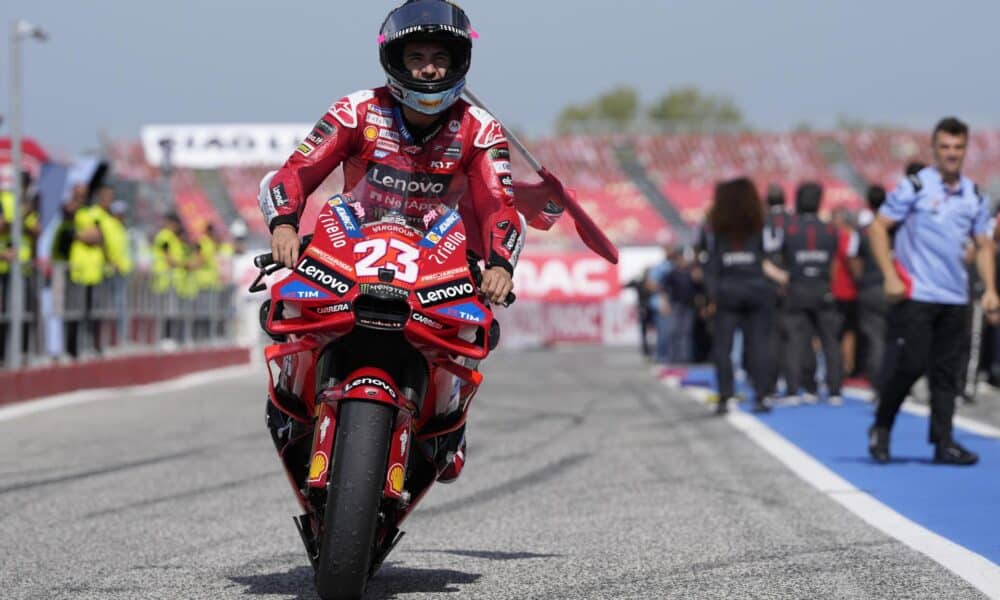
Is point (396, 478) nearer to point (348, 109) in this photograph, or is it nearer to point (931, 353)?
point (348, 109)

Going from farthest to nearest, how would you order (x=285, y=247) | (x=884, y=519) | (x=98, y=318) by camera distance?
(x=98, y=318) < (x=884, y=519) < (x=285, y=247)

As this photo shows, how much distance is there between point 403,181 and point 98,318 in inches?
510

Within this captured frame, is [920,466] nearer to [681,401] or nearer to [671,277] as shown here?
[681,401]

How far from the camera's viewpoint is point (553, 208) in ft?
19.5

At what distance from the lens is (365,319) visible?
4.75m

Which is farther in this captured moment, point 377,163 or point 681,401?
point 681,401

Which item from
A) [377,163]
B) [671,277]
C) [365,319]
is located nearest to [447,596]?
[365,319]

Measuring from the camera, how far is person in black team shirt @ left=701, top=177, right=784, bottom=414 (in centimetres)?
1416

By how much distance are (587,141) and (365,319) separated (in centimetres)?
5325

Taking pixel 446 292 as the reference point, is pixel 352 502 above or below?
below

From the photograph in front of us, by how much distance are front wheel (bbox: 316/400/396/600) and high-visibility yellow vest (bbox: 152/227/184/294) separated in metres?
16.5

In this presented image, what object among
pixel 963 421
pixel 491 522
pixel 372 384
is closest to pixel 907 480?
pixel 491 522

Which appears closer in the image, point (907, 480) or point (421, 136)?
point (421, 136)

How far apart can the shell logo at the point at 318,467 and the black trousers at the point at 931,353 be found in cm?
527
